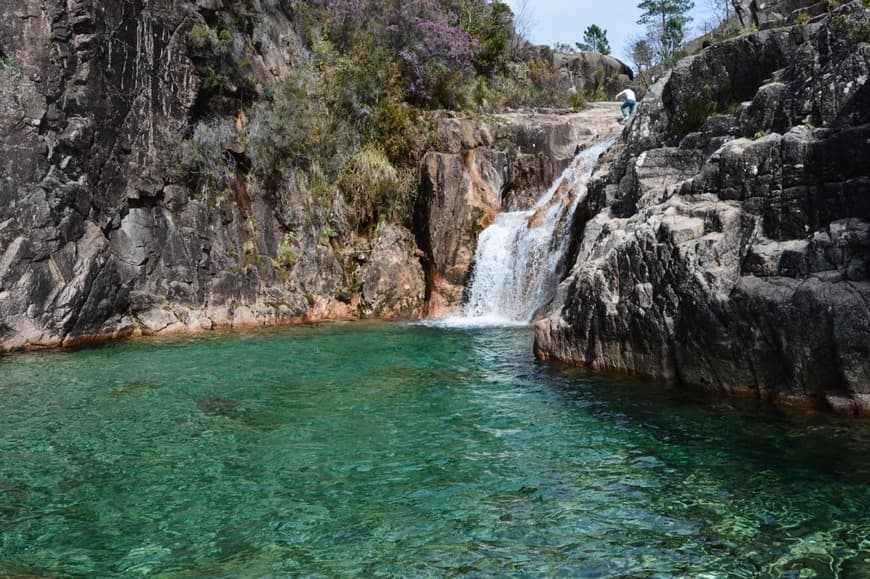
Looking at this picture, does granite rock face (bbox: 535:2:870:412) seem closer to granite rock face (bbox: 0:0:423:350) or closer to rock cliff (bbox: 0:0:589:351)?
rock cliff (bbox: 0:0:589:351)

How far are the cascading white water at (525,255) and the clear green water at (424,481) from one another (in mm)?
7019

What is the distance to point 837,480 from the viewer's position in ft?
19.1

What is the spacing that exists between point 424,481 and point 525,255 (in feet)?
42.3

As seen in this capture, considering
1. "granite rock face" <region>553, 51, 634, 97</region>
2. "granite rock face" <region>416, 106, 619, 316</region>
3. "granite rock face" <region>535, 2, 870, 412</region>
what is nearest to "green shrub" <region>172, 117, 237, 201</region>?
"granite rock face" <region>416, 106, 619, 316</region>

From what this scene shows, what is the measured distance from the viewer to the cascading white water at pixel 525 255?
56.6 feet

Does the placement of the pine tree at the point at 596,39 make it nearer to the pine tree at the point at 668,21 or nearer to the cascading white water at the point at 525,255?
the pine tree at the point at 668,21

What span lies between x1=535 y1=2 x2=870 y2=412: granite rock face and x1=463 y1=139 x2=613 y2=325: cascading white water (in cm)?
557

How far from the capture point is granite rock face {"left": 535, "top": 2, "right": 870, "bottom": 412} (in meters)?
7.59

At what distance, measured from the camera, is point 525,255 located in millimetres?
18484

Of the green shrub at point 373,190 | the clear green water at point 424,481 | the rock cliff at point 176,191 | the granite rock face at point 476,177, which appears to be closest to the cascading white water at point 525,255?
the granite rock face at point 476,177

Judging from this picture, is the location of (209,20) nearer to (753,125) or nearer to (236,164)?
(236,164)

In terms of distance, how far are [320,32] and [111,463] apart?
21.1m

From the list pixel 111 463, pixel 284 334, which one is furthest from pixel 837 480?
pixel 284 334

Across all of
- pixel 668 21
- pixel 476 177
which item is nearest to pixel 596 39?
pixel 668 21
